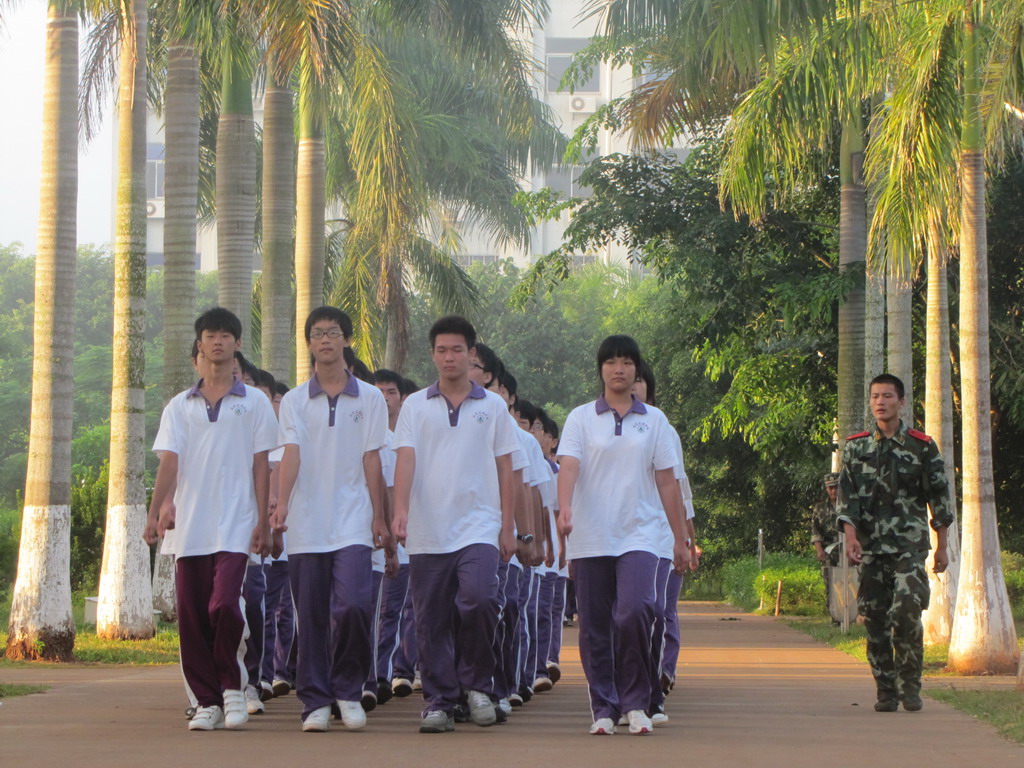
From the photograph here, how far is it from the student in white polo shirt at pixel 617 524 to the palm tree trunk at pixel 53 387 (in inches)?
267

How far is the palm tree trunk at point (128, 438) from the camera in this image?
54.7 ft

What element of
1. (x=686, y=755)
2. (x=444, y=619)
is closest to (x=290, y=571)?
(x=444, y=619)

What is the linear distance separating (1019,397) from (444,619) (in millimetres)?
14131

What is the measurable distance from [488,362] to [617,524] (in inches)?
81.8

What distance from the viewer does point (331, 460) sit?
8594 millimetres

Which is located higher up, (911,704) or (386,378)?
(386,378)

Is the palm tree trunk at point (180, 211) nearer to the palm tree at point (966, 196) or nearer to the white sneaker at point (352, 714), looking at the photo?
the palm tree at point (966, 196)

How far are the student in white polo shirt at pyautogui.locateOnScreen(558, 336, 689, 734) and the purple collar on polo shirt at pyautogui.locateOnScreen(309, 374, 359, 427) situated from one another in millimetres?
1154

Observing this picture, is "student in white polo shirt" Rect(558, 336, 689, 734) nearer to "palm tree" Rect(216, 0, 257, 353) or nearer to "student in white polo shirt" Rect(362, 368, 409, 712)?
"student in white polo shirt" Rect(362, 368, 409, 712)

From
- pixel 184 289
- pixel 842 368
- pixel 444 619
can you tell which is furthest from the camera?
pixel 842 368

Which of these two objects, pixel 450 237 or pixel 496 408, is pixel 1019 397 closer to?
pixel 496 408

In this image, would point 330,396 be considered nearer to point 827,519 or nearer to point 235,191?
point 235,191

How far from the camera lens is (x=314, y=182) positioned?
906 inches

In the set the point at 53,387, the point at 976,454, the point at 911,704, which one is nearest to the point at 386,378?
the point at 911,704
